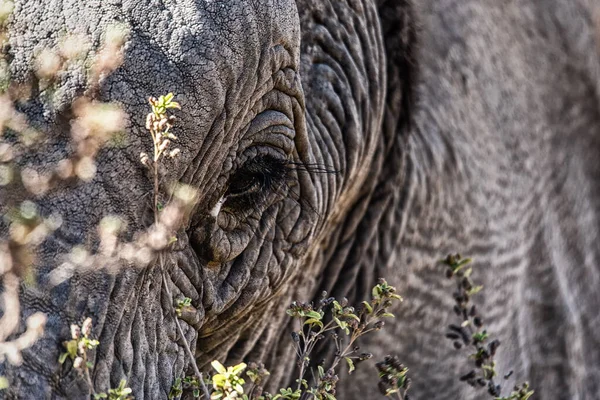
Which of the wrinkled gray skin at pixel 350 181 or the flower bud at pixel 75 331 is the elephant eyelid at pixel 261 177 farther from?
the flower bud at pixel 75 331

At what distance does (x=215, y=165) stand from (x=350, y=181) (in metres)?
0.83

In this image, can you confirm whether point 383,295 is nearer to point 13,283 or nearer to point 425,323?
point 13,283

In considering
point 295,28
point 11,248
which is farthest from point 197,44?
point 11,248

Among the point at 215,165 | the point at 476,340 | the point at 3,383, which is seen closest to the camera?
the point at 3,383

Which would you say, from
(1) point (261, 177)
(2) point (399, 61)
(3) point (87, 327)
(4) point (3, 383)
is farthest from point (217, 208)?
(2) point (399, 61)

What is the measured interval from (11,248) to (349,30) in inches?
56.9

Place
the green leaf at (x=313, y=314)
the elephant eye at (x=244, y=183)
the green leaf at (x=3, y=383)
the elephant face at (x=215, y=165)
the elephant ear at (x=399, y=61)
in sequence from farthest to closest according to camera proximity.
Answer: the elephant ear at (x=399, y=61) < the elephant eye at (x=244, y=183) < the green leaf at (x=313, y=314) < the elephant face at (x=215, y=165) < the green leaf at (x=3, y=383)

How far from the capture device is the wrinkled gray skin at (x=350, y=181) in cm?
232

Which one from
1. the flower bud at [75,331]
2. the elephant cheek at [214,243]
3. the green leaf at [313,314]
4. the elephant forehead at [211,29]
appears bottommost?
the flower bud at [75,331]

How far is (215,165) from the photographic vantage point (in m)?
2.64

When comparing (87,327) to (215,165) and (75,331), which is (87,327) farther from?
(215,165)

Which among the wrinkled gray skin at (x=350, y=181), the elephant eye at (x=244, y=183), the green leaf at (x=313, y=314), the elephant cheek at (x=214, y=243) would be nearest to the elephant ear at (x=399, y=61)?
the wrinkled gray skin at (x=350, y=181)

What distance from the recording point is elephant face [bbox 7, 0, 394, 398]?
2279 mm

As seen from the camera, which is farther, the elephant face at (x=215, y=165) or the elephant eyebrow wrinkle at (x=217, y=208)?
the elephant eyebrow wrinkle at (x=217, y=208)
